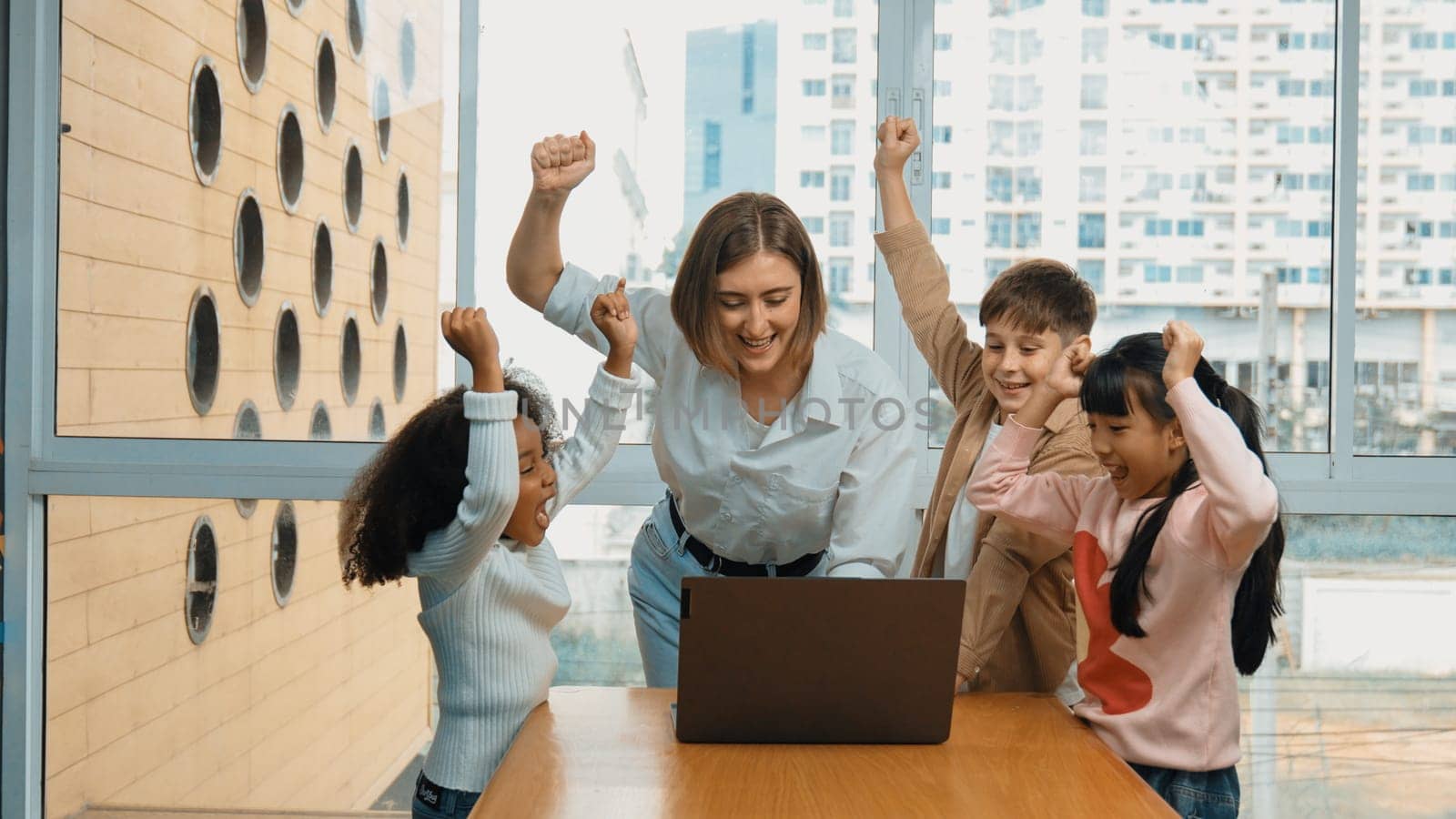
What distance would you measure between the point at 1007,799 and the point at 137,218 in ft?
7.68

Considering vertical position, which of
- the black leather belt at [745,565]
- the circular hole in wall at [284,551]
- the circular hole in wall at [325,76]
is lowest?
the circular hole in wall at [284,551]

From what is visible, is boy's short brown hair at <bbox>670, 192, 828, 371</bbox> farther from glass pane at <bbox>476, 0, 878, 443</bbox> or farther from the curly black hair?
glass pane at <bbox>476, 0, 878, 443</bbox>

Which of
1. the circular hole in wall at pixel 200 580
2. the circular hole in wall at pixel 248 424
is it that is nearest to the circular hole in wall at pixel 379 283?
the circular hole in wall at pixel 248 424

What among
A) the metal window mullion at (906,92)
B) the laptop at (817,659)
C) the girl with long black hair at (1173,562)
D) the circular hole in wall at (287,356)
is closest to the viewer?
the laptop at (817,659)

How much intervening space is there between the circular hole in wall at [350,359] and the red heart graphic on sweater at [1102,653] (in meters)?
1.80

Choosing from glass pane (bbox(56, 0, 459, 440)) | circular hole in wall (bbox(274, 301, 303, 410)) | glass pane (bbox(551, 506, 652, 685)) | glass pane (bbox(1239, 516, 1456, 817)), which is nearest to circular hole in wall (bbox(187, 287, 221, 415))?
glass pane (bbox(56, 0, 459, 440))

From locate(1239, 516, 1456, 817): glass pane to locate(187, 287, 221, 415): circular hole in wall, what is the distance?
2455mm

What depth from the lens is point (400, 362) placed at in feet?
9.78

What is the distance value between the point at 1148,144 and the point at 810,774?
1.92 meters

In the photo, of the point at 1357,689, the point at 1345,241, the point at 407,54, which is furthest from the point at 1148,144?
the point at 407,54

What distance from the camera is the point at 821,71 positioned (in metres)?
2.86

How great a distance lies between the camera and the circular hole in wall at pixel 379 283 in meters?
2.96

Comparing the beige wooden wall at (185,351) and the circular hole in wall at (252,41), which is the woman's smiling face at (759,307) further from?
the circular hole in wall at (252,41)

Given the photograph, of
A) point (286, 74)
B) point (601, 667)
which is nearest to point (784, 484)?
point (601, 667)
